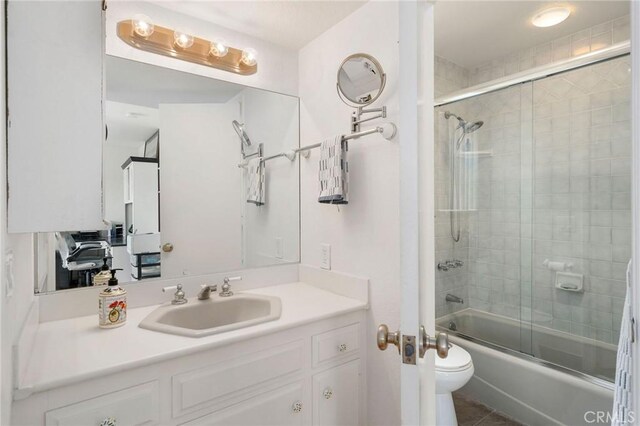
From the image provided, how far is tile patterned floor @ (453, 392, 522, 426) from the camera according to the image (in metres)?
1.75

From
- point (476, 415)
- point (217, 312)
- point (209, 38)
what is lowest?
point (476, 415)

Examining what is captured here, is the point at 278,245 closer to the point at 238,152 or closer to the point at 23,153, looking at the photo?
the point at 238,152

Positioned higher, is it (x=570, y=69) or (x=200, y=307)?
(x=570, y=69)

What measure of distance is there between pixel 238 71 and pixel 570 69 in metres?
1.87

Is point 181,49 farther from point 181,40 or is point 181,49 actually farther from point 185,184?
point 185,184

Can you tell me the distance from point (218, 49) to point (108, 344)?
4.75ft

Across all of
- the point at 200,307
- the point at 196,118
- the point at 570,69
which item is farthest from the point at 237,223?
the point at 570,69

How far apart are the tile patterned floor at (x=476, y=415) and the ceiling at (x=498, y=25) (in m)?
2.23

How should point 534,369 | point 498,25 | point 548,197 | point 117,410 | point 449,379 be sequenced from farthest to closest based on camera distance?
1. point 548,197
2. point 498,25
3. point 534,369
4. point 449,379
5. point 117,410

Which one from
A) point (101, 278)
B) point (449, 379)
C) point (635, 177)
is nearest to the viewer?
point (635, 177)

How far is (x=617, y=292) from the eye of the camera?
70.3 inches

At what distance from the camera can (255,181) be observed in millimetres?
1876

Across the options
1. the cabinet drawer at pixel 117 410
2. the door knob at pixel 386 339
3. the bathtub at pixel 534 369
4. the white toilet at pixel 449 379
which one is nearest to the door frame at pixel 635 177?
the door knob at pixel 386 339

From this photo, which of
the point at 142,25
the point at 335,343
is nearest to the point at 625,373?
the point at 335,343
